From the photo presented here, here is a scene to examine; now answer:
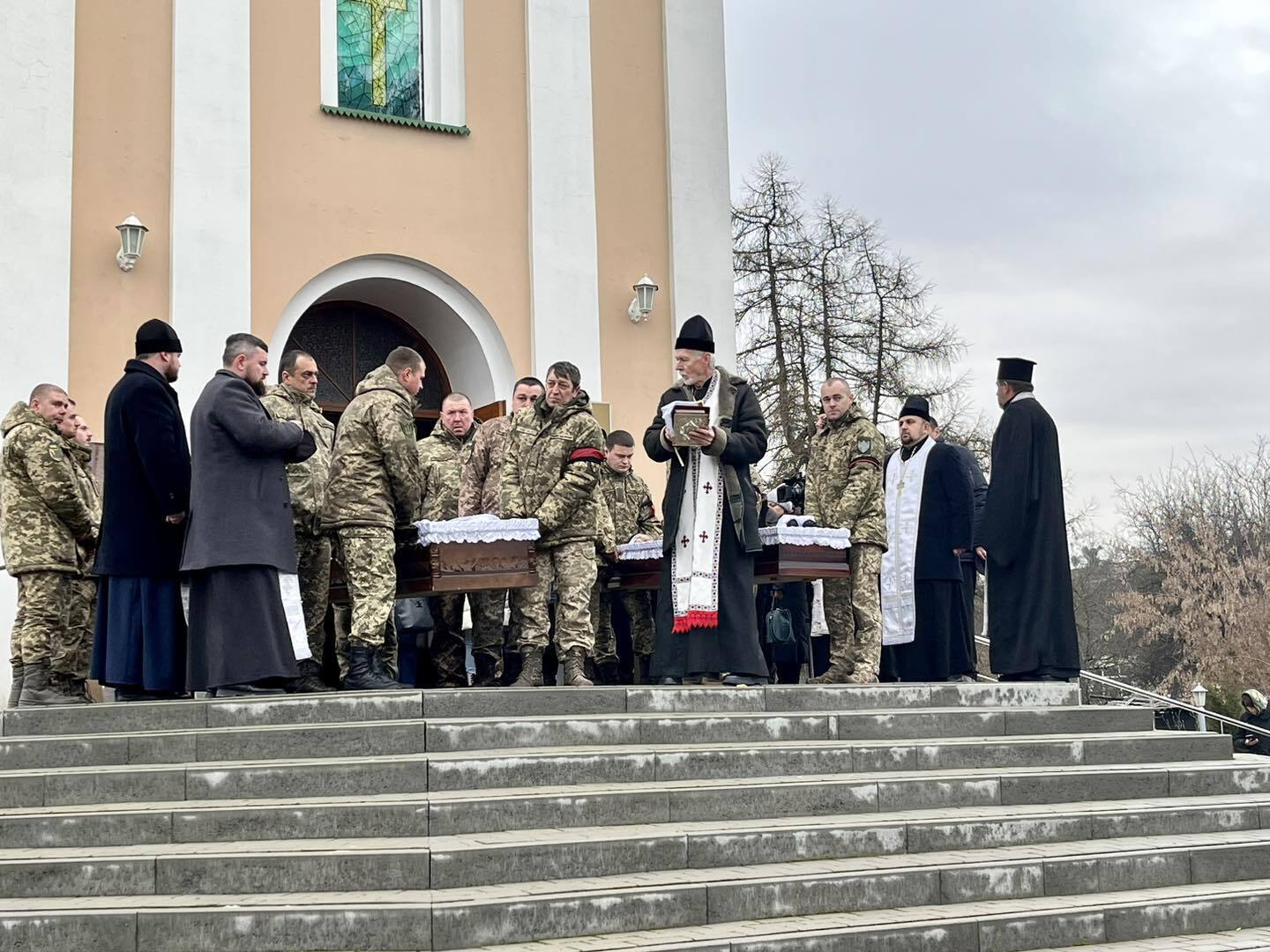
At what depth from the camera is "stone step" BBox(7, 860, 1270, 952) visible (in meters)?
6.10

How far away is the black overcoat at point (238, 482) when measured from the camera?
8820mm

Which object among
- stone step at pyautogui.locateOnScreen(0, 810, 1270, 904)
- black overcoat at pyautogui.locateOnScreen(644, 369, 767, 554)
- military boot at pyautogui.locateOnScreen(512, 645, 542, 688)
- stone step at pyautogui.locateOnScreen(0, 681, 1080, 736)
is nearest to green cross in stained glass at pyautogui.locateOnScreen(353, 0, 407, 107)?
black overcoat at pyautogui.locateOnScreen(644, 369, 767, 554)

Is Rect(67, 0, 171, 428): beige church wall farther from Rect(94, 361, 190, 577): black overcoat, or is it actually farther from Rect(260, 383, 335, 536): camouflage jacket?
Rect(94, 361, 190, 577): black overcoat

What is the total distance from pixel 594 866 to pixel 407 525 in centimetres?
335

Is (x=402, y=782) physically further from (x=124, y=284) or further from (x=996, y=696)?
(x=124, y=284)

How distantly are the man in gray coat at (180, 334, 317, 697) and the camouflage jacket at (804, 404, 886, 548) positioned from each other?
3775 mm

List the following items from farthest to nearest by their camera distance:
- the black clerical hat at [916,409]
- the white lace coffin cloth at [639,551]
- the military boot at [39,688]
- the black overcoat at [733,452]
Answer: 1. the black clerical hat at [916,409]
2. the white lace coffin cloth at [639,551]
3. the black overcoat at [733,452]
4. the military boot at [39,688]

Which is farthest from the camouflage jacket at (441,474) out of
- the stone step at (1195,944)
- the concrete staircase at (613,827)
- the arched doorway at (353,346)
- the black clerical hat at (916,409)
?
the stone step at (1195,944)

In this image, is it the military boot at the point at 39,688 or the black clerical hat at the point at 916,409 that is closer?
the military boot at the point at 39,688

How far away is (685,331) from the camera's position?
997cm

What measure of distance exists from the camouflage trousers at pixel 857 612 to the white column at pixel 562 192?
17.5 feet

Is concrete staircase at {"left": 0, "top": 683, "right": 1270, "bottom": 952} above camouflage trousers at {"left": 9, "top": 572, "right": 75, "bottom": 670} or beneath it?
beneath

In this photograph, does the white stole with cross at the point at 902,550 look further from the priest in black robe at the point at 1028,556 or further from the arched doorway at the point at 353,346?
the arched doorway at the point at 353,346

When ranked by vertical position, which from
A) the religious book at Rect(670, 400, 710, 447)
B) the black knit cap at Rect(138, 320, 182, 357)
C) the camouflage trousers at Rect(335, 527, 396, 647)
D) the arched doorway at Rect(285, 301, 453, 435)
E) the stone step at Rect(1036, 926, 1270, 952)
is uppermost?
the arched doorway at Rect(285, 301, 453, 435)
